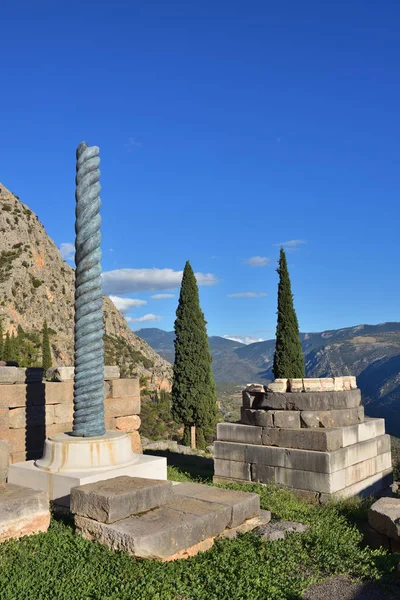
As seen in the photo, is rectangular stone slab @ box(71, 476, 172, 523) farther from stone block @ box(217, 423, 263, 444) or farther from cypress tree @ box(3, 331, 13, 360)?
cypress tree @ box(3, 331, 13, 360)

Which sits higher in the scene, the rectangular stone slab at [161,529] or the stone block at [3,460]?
the stone block at [3,460]

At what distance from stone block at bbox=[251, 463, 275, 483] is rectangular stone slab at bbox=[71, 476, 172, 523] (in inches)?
146

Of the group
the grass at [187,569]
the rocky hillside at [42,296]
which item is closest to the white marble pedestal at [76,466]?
the grass at [187,569]

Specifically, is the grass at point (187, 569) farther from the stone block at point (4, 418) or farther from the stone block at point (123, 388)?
the stone block at point (123, 388)

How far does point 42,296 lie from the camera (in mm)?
54031

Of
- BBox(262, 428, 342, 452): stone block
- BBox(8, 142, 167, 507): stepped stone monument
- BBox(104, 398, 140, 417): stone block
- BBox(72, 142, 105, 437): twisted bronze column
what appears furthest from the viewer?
BBox(104, 398, 140, 417): stone block

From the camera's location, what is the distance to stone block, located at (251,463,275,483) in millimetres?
8750

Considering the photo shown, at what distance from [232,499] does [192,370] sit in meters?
21.7

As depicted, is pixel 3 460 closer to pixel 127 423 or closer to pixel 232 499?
pixel 232 499

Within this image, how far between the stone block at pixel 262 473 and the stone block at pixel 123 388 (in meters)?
2.99

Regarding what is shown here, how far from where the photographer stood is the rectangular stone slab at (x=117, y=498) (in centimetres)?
480

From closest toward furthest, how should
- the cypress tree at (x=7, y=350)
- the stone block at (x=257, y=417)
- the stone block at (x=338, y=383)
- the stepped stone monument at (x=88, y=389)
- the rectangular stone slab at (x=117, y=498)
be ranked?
the rectangular stone slab at (x=117, y=498) → the stepped stone monument at (x=88, y=389) → the stone block at (x=257, y=417) → the stone block at (x=338, y=383) → the cypress tree at (x=7, y=350)

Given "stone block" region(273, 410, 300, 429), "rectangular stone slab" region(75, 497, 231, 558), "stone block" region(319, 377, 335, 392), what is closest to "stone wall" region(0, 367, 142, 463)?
"stone block" region(273, 410, 300, 429)

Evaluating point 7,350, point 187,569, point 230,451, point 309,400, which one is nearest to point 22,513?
point 187,569
